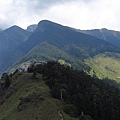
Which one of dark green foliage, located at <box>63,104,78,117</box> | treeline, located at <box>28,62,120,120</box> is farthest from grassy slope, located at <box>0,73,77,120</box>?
treeline, located at <box>28,62,120,120</box>

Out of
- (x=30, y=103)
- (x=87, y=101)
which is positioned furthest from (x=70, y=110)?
(x=30, y=103)

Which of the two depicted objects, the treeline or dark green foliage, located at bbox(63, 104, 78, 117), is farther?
the treeline

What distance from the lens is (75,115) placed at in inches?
4631

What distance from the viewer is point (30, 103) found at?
13738cm

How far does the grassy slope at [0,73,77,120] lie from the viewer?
121994mm

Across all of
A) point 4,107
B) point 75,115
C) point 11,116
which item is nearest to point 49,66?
point 4,107

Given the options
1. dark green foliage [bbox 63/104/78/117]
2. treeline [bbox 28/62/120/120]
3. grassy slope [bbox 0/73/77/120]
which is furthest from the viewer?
treeline [bbox 28/62/120/120]

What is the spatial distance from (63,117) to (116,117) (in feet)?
124

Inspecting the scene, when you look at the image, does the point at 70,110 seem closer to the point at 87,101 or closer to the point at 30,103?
the point at 87,101

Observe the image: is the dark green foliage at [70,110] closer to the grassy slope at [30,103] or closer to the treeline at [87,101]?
the treeline at [87,101]

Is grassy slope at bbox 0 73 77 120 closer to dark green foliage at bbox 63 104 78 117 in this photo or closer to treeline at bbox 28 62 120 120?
dark green foliage at bbox 63 104 78 117

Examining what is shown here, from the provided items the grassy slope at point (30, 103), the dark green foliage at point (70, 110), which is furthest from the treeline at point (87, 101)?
the grassy slope at point (30, 103)

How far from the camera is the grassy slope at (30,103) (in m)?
122

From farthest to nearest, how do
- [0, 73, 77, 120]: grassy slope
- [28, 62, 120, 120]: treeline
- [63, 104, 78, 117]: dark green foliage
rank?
[28, 62, 120, 120]: treeline, [0, 73, 77, 120]: grassy slope, [63, 104, 78, 117]: dark green foliage
